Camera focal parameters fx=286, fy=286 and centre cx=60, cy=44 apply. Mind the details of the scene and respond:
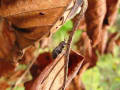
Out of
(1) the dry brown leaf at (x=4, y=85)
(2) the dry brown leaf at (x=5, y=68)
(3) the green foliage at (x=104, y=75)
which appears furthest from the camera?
(3) the green foliage at (x=104, y=75)

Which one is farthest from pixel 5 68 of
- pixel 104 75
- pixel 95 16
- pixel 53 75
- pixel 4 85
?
pixel 104 75

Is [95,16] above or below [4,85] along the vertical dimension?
above

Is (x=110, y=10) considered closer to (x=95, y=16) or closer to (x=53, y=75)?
(x=95, y=16)

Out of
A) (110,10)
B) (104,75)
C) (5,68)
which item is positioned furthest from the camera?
(104,75)

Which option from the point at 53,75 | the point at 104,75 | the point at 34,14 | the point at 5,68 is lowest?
the point at 104,75

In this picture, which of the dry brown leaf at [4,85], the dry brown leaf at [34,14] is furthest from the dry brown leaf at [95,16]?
the dry brown leaf at [4,85]

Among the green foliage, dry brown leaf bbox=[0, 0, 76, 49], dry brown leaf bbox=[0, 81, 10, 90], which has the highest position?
dry brown leaf bbox=[0, 0, 76, 49]

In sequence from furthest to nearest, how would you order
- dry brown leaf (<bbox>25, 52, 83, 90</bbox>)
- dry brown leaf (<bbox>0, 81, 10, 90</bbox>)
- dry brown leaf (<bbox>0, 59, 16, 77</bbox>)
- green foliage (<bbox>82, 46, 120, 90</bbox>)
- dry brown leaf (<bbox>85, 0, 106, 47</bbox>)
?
green foliage (<bbox>82, 46, 120, 90</bbox>) < dry brown leaf (<bbox>0, 81, 10, 90</bbox>) < dry brown leaf (<bbox>0, 59, 16, 77</bbox>) < dry brown leaf (<bbox>85, 0, 106, 47</bbox>) < dry brown leaf (<bbox>25, 52, 83, 90</bbox>)

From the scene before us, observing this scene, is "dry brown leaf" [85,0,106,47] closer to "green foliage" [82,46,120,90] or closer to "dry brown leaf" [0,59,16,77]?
"dry brown leaf" [0,59,16,77]

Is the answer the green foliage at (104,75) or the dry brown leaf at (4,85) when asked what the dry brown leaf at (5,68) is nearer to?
the dry brown leaf at (4,85)

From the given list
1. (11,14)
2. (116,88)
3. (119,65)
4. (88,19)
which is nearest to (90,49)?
(88,19)

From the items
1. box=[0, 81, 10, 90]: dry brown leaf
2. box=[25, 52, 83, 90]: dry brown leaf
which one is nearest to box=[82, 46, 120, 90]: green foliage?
box=[0, 81, 10, 90]: dry brown leaf
